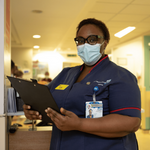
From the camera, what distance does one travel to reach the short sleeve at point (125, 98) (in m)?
1.04

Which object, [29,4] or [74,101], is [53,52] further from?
[74,101]

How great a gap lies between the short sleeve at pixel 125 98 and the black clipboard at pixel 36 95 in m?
0.32

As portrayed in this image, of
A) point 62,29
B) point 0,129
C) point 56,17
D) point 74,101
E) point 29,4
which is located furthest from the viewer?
point 62,29

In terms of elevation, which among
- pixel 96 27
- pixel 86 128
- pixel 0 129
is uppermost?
pixel 96 27

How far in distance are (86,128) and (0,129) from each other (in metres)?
0.96

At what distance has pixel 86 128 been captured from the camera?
103cm

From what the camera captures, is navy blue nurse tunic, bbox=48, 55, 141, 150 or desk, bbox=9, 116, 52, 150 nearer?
navy blue nurse tunic, bbox=48, 55, 141, 150

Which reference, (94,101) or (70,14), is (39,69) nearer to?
(70,14)

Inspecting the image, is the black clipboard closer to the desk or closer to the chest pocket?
the chest pocket

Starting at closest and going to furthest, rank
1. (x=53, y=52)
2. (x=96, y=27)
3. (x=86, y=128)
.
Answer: (x=86, y=128), (x=96, y=27), (x=53, y=52)

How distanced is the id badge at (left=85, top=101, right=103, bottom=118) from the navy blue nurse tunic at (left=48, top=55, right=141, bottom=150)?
0.08ft

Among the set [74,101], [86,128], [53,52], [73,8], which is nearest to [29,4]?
[73,8]

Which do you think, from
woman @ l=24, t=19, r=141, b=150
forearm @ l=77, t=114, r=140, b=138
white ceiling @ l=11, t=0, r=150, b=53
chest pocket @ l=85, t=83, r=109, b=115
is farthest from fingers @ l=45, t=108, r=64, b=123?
white ceiling @ l=11, t=0, r=150, b=53

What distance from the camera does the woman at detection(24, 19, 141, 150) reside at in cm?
103
